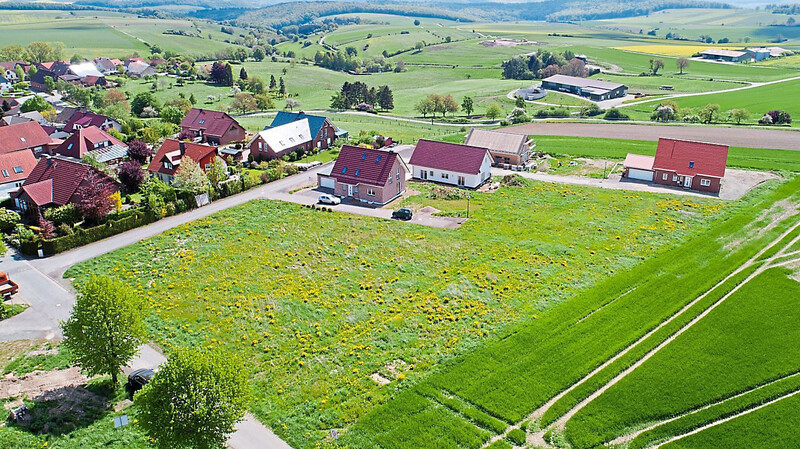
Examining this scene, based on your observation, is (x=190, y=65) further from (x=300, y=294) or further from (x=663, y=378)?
(x=663, y=378)

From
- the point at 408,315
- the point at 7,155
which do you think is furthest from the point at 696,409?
the point at 7,155

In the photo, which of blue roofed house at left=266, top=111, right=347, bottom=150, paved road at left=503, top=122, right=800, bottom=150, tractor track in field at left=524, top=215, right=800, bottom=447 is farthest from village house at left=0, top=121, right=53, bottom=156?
tractor track in field at left=524, top=215, right=800, bottom=447

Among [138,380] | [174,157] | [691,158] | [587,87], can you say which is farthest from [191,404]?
[587,87]

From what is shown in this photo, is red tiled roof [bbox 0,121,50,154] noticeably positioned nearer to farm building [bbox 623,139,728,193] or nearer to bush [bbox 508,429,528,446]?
bush [bbox 508,429,528,446]

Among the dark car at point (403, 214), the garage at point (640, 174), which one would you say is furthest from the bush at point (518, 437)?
the garage at point (640, 174)

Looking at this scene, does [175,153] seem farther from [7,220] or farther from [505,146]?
[505,146]
